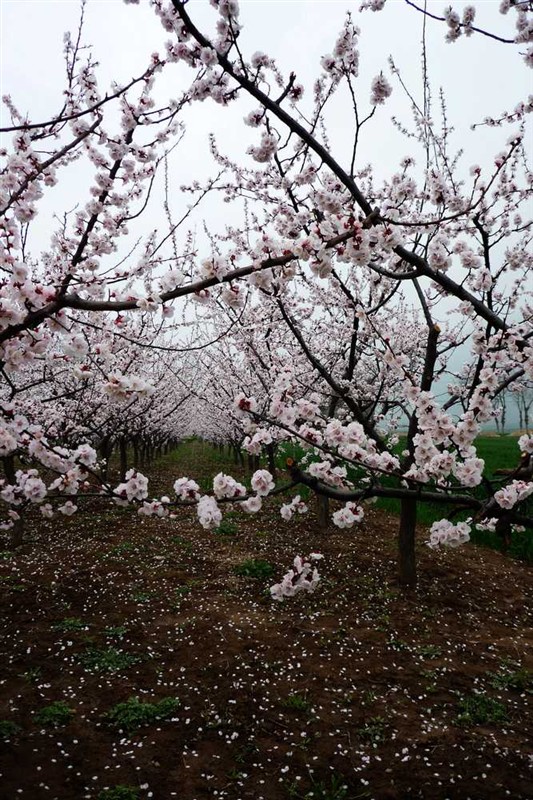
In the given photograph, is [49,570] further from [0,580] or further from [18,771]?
[18,771]

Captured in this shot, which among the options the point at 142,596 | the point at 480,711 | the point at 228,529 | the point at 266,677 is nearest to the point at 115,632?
the point at 142,596

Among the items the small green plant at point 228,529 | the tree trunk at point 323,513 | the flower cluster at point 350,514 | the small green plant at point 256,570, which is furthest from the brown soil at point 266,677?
the flower cluster at point 350,514

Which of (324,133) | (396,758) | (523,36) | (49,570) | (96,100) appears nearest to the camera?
(523,36)

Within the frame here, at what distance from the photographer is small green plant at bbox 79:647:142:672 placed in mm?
4535

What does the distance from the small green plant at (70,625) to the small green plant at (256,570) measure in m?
2.33

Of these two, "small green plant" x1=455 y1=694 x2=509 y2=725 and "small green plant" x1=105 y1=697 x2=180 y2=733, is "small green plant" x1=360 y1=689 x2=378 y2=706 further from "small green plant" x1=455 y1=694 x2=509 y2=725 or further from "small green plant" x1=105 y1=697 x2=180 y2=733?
"small green plant" x1=105 y1=697 x2=180 y2=733

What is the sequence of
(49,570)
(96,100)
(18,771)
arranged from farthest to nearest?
(49,570) < (96,100) < (18,771)

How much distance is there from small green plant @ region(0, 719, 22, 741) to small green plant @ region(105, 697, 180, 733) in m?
0.64

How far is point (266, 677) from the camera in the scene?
4445mm

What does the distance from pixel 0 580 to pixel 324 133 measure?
7.20 meters

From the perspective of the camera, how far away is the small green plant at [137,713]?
375 centimetres

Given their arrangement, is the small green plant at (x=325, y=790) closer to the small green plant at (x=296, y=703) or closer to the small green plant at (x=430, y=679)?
the small green plant at (x=296, y=703)

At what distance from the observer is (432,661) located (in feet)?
15.7

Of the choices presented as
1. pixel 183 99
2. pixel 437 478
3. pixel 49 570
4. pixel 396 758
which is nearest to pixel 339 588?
pixel 396 758
